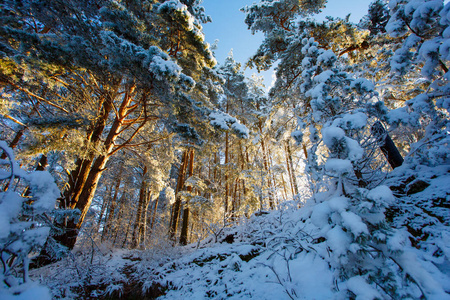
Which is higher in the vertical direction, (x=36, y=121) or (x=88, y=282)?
Result: (x=36, y=121)

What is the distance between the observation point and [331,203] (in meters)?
1.78

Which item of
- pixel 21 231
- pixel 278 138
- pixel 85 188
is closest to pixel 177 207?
pixel 85 188

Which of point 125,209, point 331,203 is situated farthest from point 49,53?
point 125,209

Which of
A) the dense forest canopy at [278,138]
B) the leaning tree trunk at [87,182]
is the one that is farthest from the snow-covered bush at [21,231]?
the leaning tree trunk at [87,182]

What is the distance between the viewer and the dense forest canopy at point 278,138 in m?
1.60

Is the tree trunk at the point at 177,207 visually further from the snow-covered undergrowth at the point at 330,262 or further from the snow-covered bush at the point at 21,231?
the snow-covered bush at the point at 21,231

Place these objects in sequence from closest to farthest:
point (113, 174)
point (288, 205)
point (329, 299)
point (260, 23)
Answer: point (329, 299)
point (288, 205)
point (260, 23)
point (113, 174)

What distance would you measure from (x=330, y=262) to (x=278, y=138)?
7.50 metres

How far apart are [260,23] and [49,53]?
7.62 meters

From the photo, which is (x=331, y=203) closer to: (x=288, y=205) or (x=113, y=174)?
(x=288, y=205)

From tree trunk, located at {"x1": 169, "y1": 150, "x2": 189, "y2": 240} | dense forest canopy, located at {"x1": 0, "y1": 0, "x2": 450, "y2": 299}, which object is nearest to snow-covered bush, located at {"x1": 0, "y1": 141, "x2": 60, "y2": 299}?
dense forest canopy, located at {"x1": 0, "y1": 0, "x2": 450, "y2": 299}

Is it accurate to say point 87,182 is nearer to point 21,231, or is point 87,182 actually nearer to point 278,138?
point 21,231

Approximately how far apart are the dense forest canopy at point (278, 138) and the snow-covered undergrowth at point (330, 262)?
19 mm

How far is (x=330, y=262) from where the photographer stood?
6.16 feet
